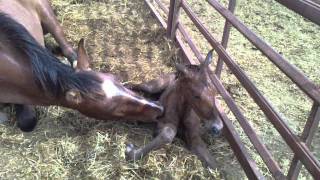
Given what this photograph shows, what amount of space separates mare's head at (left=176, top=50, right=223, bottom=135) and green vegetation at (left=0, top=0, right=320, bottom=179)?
33cm

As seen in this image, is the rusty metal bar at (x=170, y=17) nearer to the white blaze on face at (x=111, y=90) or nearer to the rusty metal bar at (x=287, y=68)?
the rusty metal bar at (x=287, y=68)

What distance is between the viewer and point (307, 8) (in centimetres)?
229

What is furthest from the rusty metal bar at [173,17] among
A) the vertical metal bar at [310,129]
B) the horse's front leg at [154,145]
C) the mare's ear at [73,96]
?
the vertical metal bar at [310,129]

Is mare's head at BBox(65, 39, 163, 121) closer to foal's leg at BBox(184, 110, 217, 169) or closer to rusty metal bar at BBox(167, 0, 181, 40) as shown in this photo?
foal's leg at BBox(184, 110, 217, 169)

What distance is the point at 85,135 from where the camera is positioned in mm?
3525

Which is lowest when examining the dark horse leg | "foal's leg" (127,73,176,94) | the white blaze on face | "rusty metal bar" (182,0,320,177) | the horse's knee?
the dark horse leg

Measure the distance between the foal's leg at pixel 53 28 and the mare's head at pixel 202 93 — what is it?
184cm

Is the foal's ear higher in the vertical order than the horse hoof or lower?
higher

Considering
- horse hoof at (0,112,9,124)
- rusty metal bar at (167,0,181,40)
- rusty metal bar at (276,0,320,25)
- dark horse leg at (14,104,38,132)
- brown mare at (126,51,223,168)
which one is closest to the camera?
rusty metal bar at (276,0,320,25)

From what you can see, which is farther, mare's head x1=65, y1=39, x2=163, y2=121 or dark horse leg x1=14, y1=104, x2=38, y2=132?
dark horse leg x1=14, y1=104, x2=38, y2=132

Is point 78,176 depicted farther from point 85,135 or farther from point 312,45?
point 312,45

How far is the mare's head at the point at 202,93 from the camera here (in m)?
3.25

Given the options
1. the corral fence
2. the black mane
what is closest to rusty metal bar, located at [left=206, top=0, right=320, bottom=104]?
the corral fence

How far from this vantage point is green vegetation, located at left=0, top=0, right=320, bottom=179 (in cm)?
322
